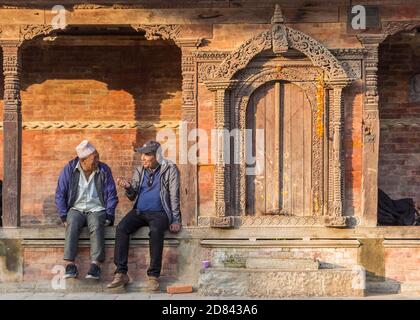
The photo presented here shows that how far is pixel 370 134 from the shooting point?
541 inches

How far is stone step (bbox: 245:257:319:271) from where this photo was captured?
12805 millimetres

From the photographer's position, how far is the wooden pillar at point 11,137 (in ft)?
45.3

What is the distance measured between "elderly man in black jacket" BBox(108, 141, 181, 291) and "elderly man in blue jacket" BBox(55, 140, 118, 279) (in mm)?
242

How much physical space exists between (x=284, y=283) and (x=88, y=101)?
5.75 meters

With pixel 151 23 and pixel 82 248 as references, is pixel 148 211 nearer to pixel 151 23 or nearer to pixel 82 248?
pixel 82 248

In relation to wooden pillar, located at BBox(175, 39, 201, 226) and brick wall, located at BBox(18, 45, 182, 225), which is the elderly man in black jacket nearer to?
wooden pillar, located at BBox(175, 39, 201, 226)

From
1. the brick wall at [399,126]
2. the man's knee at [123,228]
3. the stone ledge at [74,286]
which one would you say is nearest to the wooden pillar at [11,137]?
the stone ledge at [74,286]

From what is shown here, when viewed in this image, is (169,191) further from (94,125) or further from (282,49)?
(94,125)

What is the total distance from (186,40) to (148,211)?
246 centimetres

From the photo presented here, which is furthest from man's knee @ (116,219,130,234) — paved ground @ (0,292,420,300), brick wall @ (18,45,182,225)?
brick wall @ (18,45,182,225)

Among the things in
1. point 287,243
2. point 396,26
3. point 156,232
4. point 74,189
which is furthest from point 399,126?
point 74,189

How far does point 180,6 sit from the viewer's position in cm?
1384

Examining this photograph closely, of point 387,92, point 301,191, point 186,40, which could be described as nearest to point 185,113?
point 186,40

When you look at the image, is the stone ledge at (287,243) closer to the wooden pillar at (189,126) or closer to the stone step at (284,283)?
the wooden pillar at (189,126)
